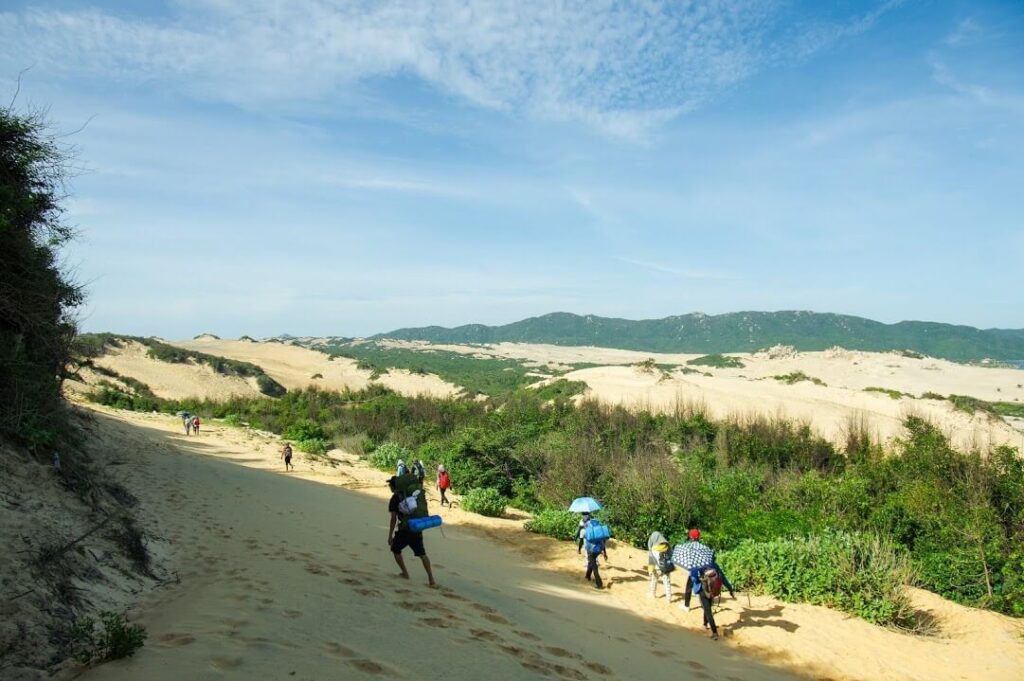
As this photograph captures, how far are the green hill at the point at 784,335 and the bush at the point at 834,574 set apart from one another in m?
137

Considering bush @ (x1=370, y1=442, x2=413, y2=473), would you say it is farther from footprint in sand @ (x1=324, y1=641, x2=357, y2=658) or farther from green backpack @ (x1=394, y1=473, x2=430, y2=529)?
footprint in sand @ (x1=324, y1=641, x2=357, y2=658)

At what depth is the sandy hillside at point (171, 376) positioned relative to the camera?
47.2 metres

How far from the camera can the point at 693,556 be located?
352 inches

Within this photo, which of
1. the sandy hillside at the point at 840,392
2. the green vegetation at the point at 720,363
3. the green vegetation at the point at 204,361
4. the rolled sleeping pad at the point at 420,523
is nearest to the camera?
the rolled sleeping pad at the point at 420,523

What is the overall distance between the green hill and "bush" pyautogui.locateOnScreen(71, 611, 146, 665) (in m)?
147

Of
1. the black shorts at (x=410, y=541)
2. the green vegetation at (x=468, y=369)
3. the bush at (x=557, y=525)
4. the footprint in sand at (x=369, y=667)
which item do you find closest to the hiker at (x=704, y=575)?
the black shorts at (x=410, y=541)

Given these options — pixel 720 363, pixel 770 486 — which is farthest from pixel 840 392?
pixel 720 363

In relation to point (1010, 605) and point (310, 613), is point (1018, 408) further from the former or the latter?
point (310, 613)

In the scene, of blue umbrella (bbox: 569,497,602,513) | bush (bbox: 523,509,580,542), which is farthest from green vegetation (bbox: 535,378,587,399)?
blue umbrella (bbox: 569,497,602,513)

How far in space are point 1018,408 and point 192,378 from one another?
65635mm

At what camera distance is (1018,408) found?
43.9 m

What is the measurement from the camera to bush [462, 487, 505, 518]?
1759 cm

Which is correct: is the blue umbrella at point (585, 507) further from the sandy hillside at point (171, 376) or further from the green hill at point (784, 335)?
the green hill at point (784, 335)

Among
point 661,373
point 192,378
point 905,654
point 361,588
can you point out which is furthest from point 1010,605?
point 192,378
